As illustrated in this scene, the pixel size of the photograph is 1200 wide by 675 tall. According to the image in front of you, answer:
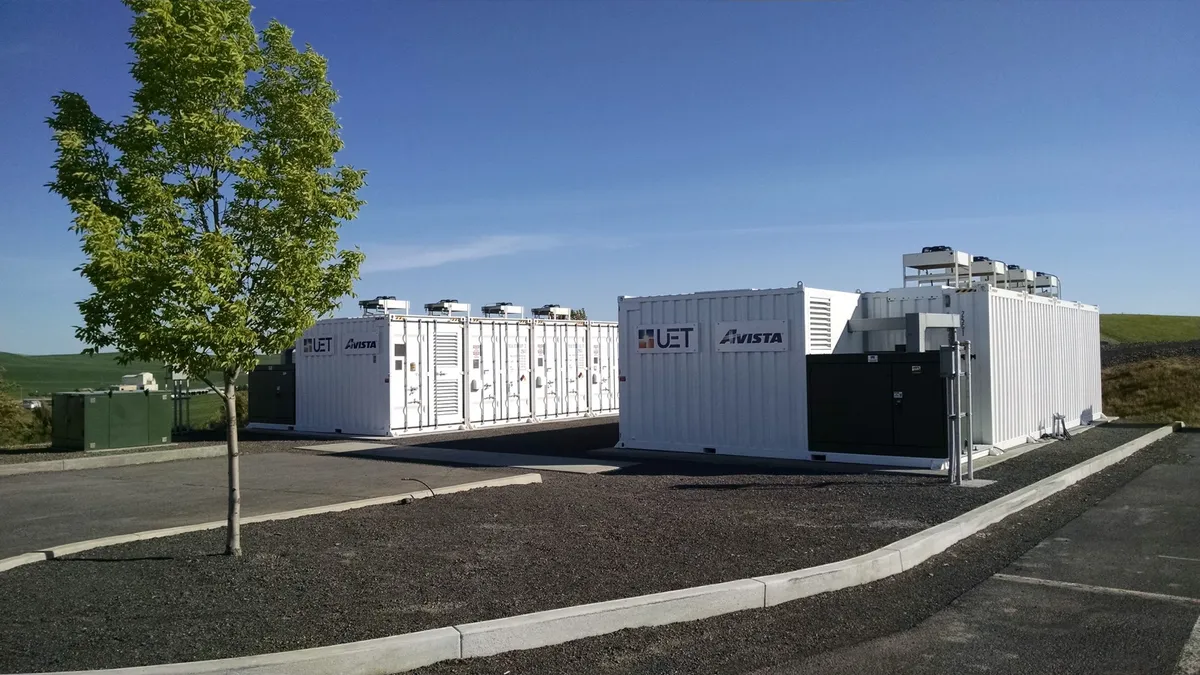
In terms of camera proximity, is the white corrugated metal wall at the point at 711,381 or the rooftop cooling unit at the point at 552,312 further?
the rooftop cooling unit at the point at 552,312

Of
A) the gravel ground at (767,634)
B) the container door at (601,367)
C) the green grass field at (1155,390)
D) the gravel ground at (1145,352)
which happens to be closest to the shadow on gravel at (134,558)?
the gravel ground at (767,634)

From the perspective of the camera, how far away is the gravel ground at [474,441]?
1911cm

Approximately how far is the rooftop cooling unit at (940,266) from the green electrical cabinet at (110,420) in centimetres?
1649

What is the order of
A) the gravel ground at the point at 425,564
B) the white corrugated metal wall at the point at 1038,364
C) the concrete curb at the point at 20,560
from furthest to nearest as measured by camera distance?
1. the white corrugated metal wall at the point at 1038,364
2. the concrete curb at the point at 20,560
3. the gravel ground at the point at 425,564

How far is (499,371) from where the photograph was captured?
26.5m

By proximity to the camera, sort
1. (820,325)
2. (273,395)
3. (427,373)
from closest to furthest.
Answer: (820,325), (427,373), (273,395)

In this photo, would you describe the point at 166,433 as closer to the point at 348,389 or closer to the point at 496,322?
the point at 348,389

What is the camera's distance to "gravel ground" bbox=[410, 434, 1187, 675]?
5664mm

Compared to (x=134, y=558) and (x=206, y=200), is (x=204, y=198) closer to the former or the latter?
(x=206, y=200)

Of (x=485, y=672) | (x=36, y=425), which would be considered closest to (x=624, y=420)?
(x=485, y=672)

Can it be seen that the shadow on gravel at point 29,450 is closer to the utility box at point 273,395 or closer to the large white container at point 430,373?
the utility box at point 273,395

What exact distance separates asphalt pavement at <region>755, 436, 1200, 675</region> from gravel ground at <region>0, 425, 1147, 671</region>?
4.82 ft

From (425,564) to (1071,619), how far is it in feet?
16.9

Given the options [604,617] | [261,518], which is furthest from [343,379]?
[604,617]
